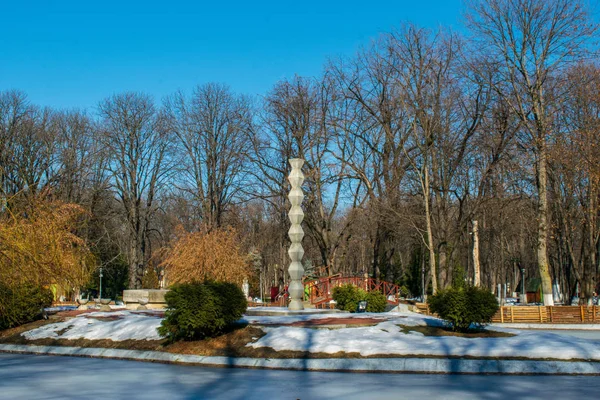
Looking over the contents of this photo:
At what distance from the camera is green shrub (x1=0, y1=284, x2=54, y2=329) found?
65.7ft

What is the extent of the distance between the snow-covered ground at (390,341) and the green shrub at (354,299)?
667 cm

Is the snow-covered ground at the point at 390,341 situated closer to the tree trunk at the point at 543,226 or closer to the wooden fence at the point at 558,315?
the wooden fence at the point at 558,315

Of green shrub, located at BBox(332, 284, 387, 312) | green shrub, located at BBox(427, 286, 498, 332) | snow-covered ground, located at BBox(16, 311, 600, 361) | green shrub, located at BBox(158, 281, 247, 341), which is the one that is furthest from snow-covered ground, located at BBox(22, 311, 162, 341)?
green shrub, located at BBox(332, 284, 387, 312)

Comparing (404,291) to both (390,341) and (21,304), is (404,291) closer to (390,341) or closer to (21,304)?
(21,304)

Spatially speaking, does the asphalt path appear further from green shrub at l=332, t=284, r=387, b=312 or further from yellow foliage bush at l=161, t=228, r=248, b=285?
yellow foliage bush at l=161, t=228, r=248, b=285

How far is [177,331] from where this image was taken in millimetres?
16172

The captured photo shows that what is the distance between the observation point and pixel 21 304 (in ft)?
68.0

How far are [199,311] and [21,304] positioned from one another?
8095 mm

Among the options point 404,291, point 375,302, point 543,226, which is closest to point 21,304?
point 375,302

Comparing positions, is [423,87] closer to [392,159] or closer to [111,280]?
[392,159]

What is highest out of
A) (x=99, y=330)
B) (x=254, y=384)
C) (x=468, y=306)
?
(x=468, y=306)

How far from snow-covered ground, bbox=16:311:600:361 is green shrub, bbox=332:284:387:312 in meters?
6.67

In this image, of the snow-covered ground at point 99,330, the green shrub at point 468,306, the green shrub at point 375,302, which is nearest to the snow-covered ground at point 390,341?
the snow-covered ground at point 99,330

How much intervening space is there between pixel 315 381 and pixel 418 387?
1.94 m
